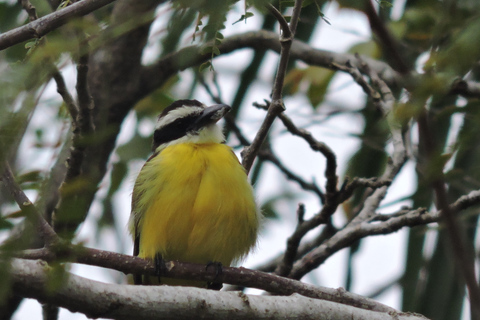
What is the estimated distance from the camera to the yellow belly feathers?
13.7ft

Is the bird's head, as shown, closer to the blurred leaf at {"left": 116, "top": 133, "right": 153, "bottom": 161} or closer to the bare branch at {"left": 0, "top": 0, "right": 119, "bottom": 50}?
the blurred leaf at {"left": 116, "top": 133, "right": 153, "bottom": 161}

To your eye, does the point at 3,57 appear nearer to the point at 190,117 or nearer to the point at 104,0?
the point at 104,0

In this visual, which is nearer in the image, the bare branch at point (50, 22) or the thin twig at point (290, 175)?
the bare branch at point (50, 22)

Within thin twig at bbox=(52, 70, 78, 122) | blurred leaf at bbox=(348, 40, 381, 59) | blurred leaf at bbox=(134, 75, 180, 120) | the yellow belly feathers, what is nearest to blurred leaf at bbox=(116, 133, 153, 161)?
the yellow belly feathers

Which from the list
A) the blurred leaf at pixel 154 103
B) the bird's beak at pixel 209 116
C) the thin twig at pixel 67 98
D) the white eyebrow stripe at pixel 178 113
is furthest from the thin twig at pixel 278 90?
the blurred leaf at pixel 154 103

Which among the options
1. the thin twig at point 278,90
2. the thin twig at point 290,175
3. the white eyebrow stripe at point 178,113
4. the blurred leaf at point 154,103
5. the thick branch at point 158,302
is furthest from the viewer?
the blurred leaf at point 154,103

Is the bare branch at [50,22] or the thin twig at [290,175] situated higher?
the thin twig at [290,175]

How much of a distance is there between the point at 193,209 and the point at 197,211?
0.04 m

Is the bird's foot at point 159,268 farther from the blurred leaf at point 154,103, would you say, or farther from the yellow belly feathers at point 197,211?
the blurred leaf at point 154,103

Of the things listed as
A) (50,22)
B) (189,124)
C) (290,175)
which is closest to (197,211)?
(189,124)

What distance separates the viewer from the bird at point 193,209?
4.18m

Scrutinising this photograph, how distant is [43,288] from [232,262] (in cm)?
236

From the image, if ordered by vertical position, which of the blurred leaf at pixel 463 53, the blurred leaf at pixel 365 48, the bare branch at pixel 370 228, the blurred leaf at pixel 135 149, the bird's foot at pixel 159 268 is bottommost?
the blurred leaf at pixel 463 53

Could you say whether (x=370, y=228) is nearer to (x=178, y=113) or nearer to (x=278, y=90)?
(x=278, y=90)
